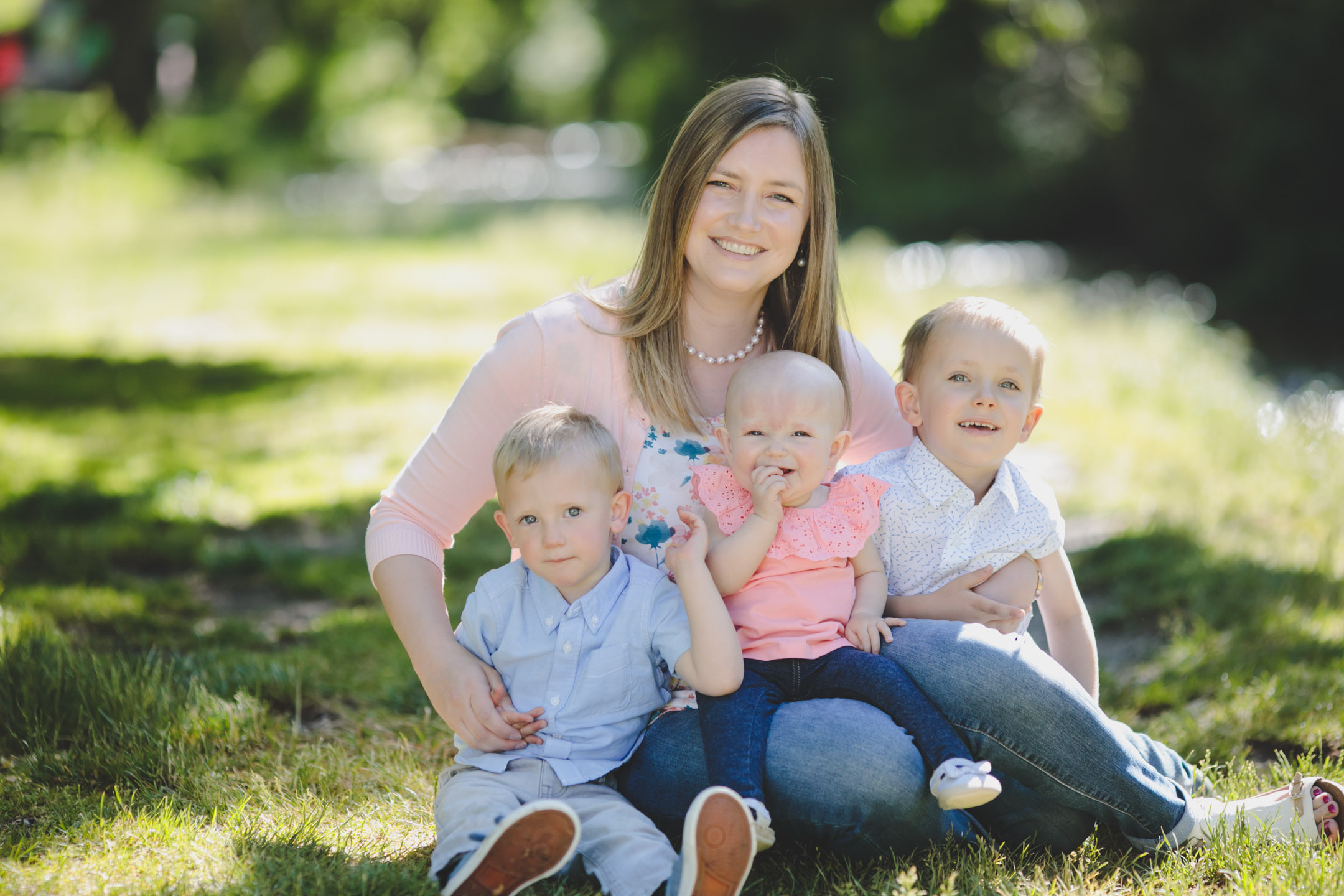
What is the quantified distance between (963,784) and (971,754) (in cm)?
22

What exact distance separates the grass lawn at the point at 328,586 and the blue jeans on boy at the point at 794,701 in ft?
0.83

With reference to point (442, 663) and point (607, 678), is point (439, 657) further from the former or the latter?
point (607, 678)

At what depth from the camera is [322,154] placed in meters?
23.3

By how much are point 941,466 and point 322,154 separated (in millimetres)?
22798

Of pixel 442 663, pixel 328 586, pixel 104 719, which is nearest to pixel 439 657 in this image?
pixel 442 663

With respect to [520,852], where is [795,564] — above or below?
above

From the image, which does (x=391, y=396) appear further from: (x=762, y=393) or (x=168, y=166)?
(x=168, y=166)

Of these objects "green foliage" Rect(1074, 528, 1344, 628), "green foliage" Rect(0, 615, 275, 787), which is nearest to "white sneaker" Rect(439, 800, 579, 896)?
"green foliage" Rect(0, 615, 275, 787)

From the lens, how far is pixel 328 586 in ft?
14.1

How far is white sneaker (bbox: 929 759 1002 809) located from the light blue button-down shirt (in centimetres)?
55

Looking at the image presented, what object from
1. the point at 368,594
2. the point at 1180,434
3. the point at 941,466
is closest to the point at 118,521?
the point at 368,594

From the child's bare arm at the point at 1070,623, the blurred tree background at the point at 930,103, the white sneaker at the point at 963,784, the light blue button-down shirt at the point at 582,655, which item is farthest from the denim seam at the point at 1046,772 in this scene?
the blurred tree background at the point at 930,103

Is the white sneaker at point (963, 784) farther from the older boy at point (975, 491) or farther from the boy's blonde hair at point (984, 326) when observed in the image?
the boy's blonde hair at point (984, 326)

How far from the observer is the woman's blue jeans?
2236 mm
